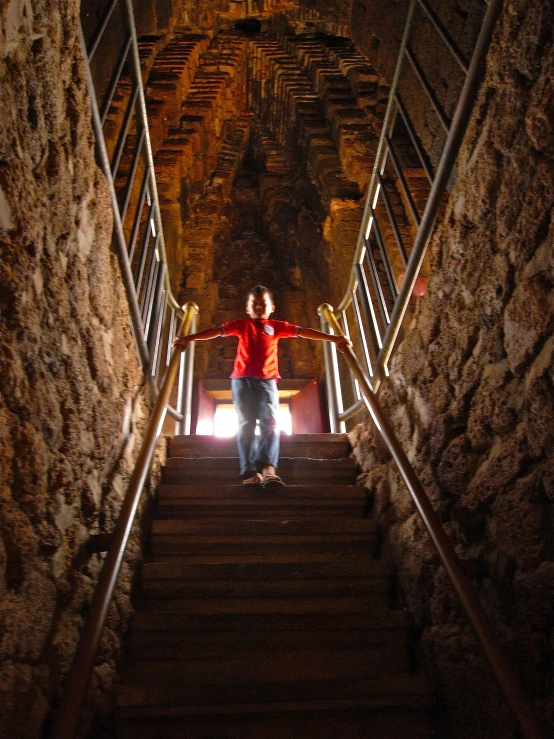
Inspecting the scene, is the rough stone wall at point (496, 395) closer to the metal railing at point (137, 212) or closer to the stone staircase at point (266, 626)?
the stone staircase at point (266, 626)

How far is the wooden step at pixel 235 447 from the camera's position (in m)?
3.20

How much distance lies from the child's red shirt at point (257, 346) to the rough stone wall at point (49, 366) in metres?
1.33

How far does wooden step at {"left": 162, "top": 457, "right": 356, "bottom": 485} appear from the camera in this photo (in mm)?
2873

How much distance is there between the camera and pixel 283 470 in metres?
3.04

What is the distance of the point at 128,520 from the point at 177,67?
7979 mm

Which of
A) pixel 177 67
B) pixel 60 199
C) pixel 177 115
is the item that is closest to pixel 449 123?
pixel 60 199

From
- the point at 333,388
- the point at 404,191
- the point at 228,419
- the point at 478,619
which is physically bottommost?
the point at 478,619

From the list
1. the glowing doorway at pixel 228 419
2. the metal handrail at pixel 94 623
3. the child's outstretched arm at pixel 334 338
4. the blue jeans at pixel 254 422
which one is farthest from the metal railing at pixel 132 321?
the glowing doorway at pixel 228 419

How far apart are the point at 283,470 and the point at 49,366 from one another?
189 cm

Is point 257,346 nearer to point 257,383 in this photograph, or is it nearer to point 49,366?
point 257,383

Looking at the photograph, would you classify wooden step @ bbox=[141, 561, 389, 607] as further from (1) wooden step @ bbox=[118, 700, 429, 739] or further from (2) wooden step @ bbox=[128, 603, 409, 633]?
(1) wooden step @ bbox=[118, 700, 429, 739]

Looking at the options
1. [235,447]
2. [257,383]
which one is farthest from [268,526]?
[257,383]

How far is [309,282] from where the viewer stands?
734cm

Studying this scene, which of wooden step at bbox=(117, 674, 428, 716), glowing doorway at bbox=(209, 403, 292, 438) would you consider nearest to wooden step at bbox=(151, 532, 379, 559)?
wooden step at bbox=(117, 674, 428, 716)
